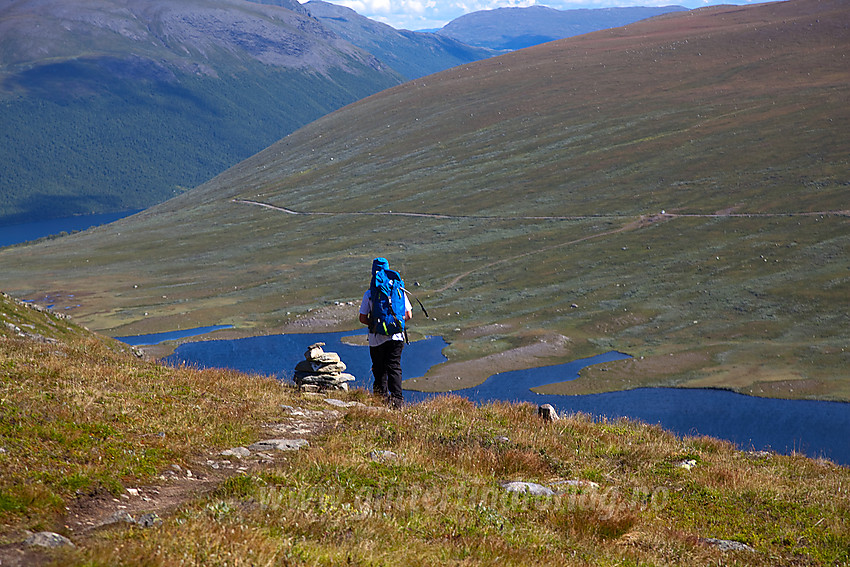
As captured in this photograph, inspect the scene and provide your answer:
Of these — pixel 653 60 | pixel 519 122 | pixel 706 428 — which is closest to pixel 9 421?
pixel 706 428

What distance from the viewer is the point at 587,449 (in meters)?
14.3

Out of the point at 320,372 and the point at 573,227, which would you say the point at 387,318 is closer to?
the point at 320,372

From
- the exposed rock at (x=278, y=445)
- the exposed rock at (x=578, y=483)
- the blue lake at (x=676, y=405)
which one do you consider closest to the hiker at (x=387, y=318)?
the exposed rock at (x=278, y=445)

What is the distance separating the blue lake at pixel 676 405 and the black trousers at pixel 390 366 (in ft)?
Result: 84.6

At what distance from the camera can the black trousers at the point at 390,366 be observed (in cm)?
1734

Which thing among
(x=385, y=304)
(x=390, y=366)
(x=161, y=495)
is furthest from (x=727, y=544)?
(x=390, y=366)

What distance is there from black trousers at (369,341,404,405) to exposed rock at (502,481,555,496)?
6.11 m

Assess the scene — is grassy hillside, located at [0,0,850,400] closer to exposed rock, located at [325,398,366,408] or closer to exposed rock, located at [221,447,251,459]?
exposed rock, located at [325,398,366,408]

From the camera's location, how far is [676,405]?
191 feet

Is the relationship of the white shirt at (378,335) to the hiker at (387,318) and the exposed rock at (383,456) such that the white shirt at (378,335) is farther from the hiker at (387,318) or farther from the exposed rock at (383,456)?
the exposed rock at (383,456)

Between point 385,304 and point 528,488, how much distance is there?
6829 mm

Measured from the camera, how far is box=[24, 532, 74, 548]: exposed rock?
7304mm

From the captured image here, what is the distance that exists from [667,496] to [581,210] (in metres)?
104

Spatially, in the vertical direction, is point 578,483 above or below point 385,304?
below
